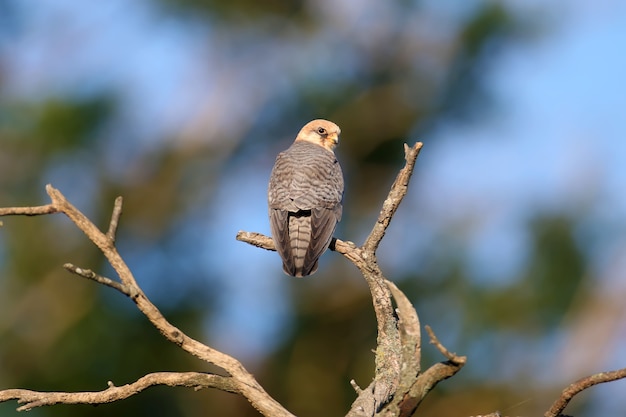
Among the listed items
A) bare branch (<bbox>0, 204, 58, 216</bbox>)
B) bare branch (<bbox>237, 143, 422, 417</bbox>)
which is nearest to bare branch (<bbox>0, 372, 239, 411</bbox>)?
bare branch (<bbox>237, 143, 422, 417</bbox>)

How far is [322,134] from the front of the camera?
5844mm

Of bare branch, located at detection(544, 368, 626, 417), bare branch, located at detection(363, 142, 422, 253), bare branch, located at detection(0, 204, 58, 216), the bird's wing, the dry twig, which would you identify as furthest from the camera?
the bird's wing

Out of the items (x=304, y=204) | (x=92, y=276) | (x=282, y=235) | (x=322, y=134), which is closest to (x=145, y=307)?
(x=92, y=276)

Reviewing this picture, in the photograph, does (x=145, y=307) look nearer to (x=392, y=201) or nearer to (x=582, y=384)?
(x=392, y=201)

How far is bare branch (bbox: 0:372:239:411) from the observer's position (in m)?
2.68

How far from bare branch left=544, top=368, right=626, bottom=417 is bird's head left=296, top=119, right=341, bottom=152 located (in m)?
3.51

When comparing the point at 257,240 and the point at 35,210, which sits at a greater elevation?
the point at 257,240

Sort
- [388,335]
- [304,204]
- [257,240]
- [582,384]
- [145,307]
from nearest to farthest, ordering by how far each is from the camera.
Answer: [582,384]
[145,307]
[388,335]
[257,240]
[304,204]

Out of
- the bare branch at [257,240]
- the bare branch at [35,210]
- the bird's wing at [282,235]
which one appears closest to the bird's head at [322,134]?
the bird's wing at [282,235]

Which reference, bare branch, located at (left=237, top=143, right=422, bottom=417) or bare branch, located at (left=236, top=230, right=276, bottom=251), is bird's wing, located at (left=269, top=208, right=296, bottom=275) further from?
bare branch, located at (left=237, top=143, right=422, bottom=417)

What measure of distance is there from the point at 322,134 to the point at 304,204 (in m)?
1.33

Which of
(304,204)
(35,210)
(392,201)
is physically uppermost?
(304,204)

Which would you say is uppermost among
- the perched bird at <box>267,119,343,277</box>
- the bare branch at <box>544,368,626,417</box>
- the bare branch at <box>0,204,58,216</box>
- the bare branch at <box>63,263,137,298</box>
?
the perched bird at <box>267,119,343,277</box>

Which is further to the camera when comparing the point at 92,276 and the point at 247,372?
the point at 247,372
